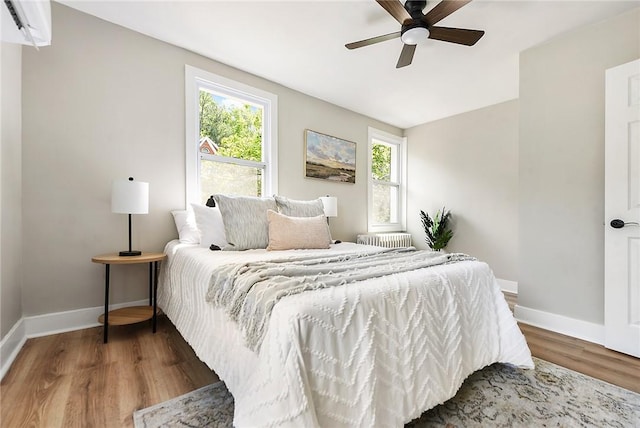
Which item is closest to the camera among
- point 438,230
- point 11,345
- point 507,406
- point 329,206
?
point 507,406

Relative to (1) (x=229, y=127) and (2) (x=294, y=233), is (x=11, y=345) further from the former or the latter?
(1) (x=229, y=127)

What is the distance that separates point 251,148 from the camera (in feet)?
10.6

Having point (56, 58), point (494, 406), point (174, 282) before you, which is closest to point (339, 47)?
point (56, 58)

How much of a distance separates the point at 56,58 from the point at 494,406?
3699 mm

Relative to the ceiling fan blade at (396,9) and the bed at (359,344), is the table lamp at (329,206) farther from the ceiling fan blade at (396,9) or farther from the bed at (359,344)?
the ceiling fan blade at (396,9)

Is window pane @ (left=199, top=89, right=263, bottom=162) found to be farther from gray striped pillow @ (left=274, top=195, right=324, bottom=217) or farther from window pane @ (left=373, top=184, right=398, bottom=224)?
window pane @ (left=373, top=184, right=398, bottom=224)

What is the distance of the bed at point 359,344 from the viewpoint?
94 centimetres

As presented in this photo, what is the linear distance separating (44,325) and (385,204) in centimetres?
438

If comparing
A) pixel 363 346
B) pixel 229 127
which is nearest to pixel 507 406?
pixel 363 346

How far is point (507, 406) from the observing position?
1.40 metres

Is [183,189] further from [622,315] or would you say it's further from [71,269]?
[622,315]

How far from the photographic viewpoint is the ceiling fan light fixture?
79.2 inches

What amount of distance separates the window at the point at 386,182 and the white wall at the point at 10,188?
384cm

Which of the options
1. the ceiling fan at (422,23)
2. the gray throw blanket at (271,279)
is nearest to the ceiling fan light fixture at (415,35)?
the ceiling fan at (422,23)
